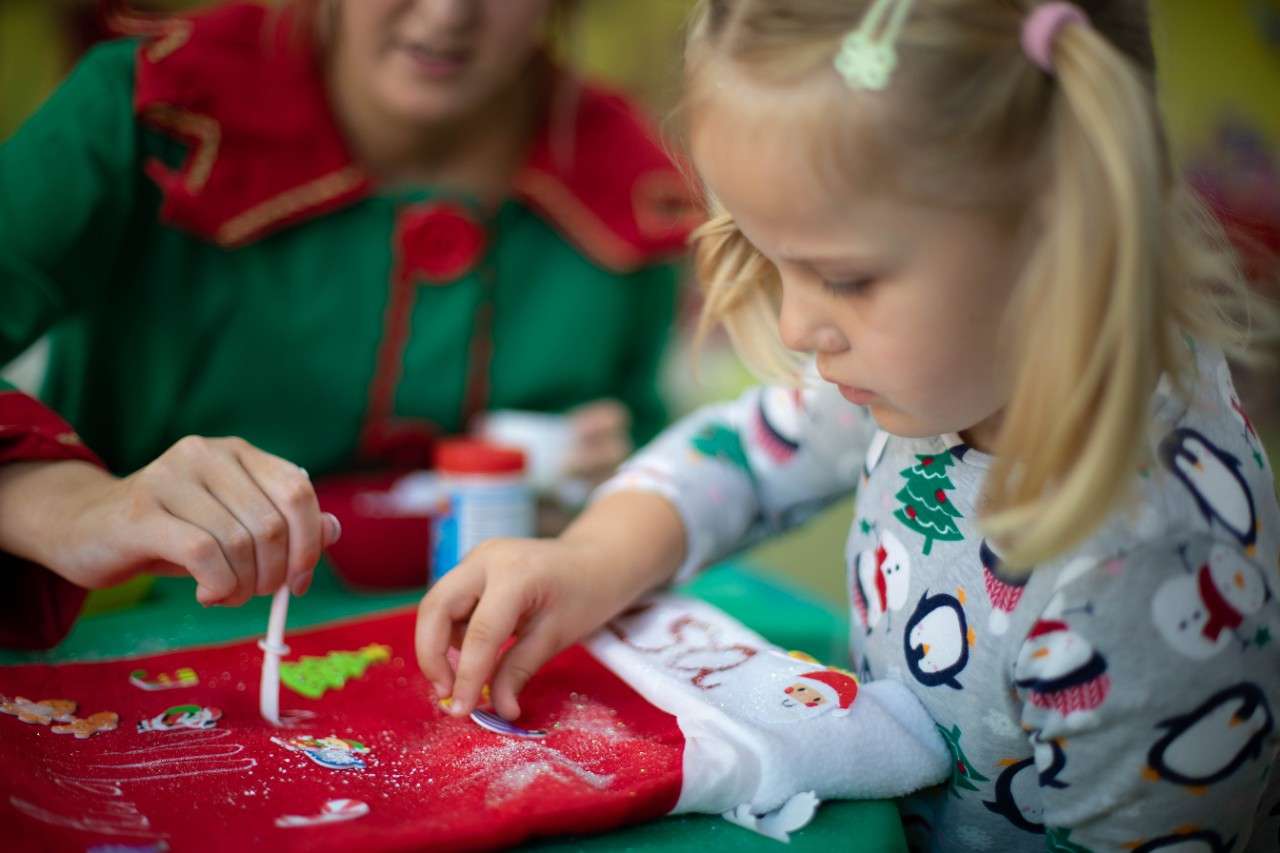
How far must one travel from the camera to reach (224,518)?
592mm

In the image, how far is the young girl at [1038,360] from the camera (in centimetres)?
48

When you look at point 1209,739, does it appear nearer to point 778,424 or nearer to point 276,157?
point 778,424

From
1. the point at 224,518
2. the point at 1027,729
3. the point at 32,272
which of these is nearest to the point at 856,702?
the point at 1027,729

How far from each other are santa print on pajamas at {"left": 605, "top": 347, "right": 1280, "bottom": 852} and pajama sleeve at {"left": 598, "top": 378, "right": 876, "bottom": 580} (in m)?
0.10

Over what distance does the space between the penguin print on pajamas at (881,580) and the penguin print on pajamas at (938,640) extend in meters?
0.02

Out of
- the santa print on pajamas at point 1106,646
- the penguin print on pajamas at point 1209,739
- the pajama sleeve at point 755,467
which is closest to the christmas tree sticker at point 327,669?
the pajama sleeve at point 755,467

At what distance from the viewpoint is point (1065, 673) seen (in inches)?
20.0

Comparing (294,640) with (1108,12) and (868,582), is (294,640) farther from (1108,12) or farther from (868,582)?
(1108,12)

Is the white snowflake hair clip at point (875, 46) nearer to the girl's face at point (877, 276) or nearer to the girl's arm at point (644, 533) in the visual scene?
the girl's face at point (877, 276)

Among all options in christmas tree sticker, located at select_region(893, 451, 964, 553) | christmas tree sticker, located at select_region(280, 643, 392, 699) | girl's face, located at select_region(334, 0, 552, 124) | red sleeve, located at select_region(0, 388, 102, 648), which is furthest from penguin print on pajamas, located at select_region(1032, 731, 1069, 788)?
girl's face, located at select_region(334, 0, 552, 124)

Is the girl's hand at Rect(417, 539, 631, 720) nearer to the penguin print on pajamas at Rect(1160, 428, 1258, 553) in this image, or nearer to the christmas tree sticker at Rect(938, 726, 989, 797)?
the christmas tree sticker at Rect(938, 726, 989, 797)

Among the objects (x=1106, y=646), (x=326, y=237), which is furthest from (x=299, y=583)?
(x=326, y=237)

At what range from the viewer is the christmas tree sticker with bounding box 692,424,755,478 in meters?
0.79

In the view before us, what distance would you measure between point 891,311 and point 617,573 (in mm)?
263
